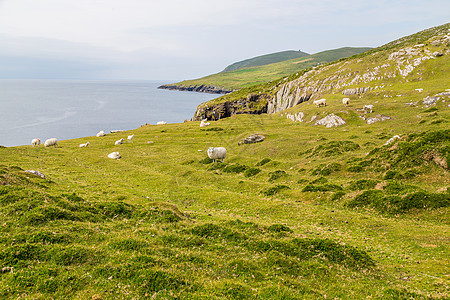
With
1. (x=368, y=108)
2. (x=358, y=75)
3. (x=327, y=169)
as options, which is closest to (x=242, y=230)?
(x=327, y=169)

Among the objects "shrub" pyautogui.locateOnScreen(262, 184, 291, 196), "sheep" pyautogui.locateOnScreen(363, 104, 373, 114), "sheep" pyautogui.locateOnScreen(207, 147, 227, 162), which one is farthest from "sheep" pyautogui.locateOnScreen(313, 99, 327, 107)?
"shrub" pyautogui.locateOnScreen(262, 184, 291, 196)

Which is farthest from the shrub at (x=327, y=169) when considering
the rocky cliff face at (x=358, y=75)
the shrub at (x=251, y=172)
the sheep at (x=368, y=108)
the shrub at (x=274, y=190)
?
the rocky cliff face at (x=358, y=75)

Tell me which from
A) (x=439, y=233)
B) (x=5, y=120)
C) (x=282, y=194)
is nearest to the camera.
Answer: (x=439, y=233)

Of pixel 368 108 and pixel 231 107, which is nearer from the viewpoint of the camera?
pixel 368 108

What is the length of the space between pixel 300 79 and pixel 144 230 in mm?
133096

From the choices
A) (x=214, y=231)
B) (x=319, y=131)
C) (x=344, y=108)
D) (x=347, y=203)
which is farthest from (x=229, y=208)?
(x=344, y=108)

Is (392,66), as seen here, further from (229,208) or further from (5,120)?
(5,120)

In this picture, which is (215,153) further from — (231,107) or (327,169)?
(231,107)

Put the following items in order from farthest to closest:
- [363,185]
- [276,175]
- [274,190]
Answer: [276,175], [274,190], [363,185]

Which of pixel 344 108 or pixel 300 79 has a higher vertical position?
pixel 300 79

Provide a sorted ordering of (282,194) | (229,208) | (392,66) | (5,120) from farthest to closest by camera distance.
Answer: (5,120) → (392,66) → (282,194) → (229,208)

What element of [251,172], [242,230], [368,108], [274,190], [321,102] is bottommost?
[251,172]

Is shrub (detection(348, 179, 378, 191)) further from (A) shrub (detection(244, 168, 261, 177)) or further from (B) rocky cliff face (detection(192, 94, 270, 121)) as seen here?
(B) rocky cliff face (detection(192, 94, 270, 121))

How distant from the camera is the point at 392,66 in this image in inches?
3701
